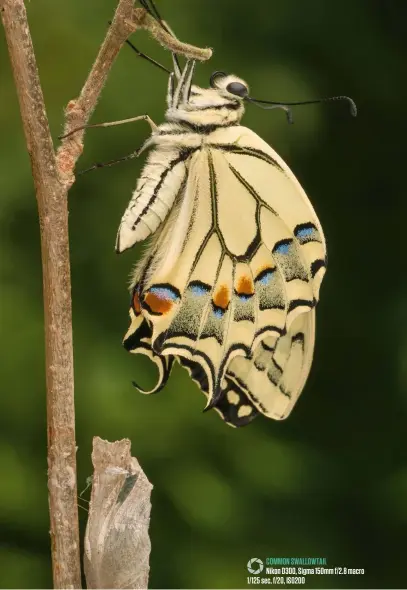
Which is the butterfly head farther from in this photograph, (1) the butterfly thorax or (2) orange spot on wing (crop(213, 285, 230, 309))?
(2) orange spot on wing (crop(213, 285, 230, 309))

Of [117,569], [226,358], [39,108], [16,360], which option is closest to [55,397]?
[117,569]

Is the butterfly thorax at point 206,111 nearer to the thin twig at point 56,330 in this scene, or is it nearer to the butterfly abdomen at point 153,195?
the butterfly abdomen at point 153,195

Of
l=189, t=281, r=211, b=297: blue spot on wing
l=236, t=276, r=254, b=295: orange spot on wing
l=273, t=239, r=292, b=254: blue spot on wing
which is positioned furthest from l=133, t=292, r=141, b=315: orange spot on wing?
l=273, t=239, r=292, b=254: blue spot on wing

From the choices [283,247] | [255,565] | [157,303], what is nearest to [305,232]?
[283,247]

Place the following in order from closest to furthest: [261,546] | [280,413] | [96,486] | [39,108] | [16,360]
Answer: [39,108] → [96,486] → [280,413] → [16,360] → [261,546]

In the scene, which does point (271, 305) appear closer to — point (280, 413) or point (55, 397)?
point (280, 413)

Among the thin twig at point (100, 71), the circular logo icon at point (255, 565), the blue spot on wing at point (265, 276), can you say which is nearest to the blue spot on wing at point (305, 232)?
the blue spot on wing at point (265, 276)
